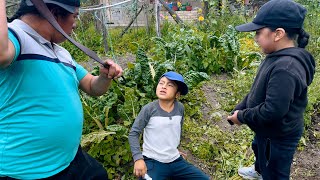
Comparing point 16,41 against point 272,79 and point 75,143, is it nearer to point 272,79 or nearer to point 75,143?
point 75,143

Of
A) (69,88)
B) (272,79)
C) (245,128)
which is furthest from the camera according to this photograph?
(245,128)

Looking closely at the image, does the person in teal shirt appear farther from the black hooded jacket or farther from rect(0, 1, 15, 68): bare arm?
the black hooded jacket

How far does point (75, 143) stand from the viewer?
1.89m

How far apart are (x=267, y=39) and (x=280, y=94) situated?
15.8 inches

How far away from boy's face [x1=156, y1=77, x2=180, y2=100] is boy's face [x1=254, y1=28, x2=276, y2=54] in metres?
0.79

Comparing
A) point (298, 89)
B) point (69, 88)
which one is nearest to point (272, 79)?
point (298, 89)

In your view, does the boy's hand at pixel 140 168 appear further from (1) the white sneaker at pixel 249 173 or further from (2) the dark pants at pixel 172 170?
(1) the white sneaker at pixel 249 173

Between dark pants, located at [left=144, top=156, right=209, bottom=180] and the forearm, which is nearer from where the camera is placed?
the forearm

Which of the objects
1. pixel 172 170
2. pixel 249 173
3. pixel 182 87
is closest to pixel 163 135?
pixel 172 170

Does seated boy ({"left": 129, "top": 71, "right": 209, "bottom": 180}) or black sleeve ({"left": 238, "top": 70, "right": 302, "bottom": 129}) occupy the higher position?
black sleeve ({"left": 238, "top": 70, "right": 302, "bottom": 129})

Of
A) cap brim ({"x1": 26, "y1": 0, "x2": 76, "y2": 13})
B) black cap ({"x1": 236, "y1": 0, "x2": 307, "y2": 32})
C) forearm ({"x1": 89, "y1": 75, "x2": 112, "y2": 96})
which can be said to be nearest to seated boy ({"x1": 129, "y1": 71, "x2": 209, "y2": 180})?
forearm ({"x1": 89, "y1": 75, "x2": 112, "y2": 96})

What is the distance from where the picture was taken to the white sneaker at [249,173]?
3.07 metres

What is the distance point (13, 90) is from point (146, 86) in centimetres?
228

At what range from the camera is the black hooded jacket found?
2.15 meters
